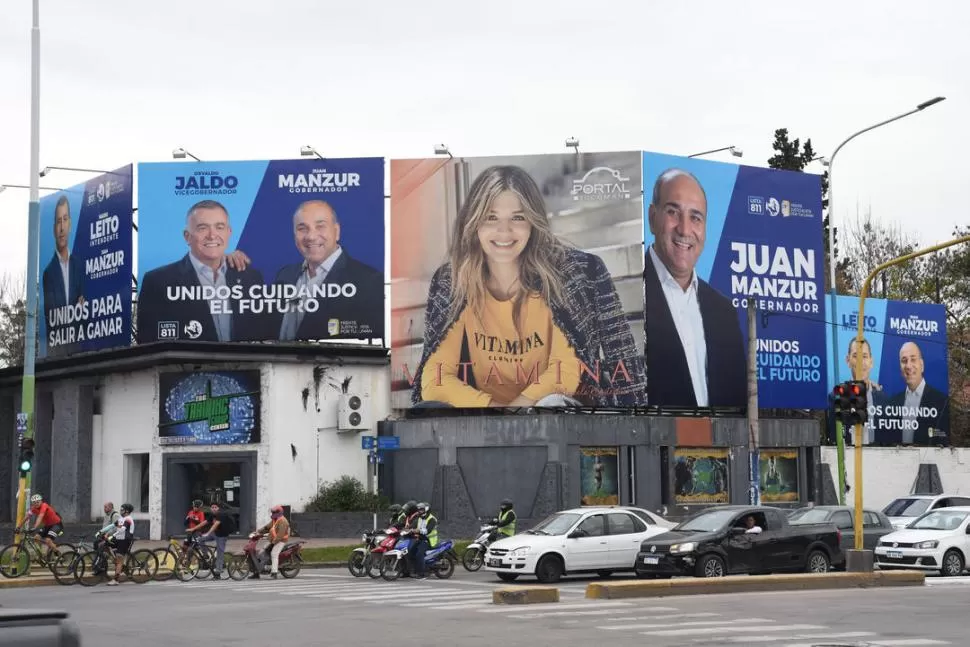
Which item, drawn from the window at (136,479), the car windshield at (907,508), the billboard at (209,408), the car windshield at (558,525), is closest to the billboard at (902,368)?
the car windshield at (907,508)

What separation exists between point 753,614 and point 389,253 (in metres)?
26.4

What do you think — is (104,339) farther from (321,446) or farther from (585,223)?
(585,223)

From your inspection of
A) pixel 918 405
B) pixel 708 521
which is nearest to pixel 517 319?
pixel 708 521

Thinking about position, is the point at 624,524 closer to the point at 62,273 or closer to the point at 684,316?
the point at 684,316

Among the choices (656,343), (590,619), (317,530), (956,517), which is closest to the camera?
(590,619)

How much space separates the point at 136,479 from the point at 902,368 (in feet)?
98.3

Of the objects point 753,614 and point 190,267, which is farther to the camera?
point 190,267

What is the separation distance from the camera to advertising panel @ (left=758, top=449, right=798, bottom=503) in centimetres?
4556

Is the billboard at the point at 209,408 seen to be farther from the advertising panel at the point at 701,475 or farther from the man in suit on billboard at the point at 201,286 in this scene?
the advertising panel at the point at 701,475

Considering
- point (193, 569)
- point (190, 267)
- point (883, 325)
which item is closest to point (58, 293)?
point (190, 267)

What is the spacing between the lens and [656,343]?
142 feet

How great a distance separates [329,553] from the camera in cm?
3434

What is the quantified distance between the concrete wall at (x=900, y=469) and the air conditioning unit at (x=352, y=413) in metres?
17.3

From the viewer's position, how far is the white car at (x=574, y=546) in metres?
26.1
